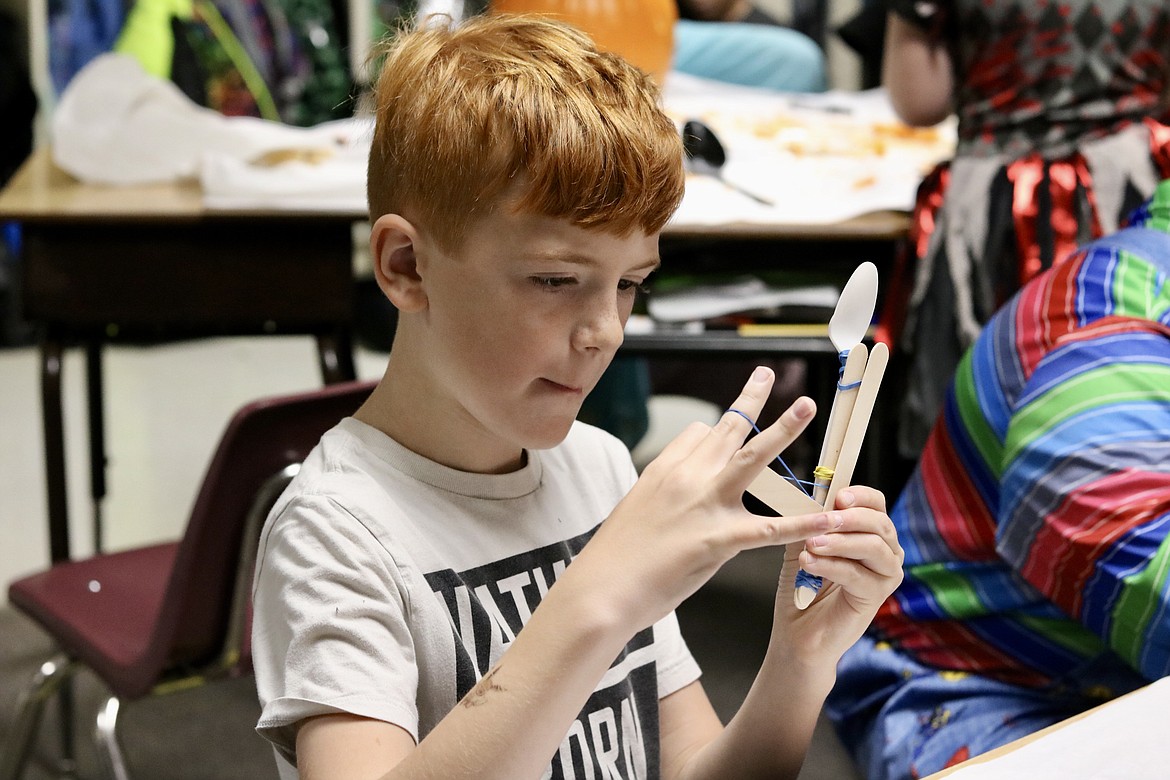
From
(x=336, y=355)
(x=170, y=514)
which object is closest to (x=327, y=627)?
(x=336, y=355)

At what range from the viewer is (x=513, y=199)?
675 mm

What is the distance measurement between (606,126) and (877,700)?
0.61 metres

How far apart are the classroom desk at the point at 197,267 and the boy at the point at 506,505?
953 mm

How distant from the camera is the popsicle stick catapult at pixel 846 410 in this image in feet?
1.97

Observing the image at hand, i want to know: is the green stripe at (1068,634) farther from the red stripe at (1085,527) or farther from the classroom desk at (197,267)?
the classroom desk at (197,267)

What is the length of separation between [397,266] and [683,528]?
0.81 ft

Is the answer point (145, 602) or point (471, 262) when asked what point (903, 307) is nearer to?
point (145, 602)

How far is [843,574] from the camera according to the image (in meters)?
0.65

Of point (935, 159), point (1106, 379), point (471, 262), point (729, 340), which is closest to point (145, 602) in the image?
point (729, 340)

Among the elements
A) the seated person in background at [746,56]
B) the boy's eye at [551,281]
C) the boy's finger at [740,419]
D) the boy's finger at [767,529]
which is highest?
the boy's eye at [551,281]

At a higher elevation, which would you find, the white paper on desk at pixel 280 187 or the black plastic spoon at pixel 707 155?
the black plastic spoon at pixel 707 155

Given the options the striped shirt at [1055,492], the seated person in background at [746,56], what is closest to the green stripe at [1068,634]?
the striped shirt at [1055,492]

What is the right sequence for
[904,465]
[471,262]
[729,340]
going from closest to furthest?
[471,262] < [729,340] < [904,465]

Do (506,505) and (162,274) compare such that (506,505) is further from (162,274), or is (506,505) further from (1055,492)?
(162,274)
